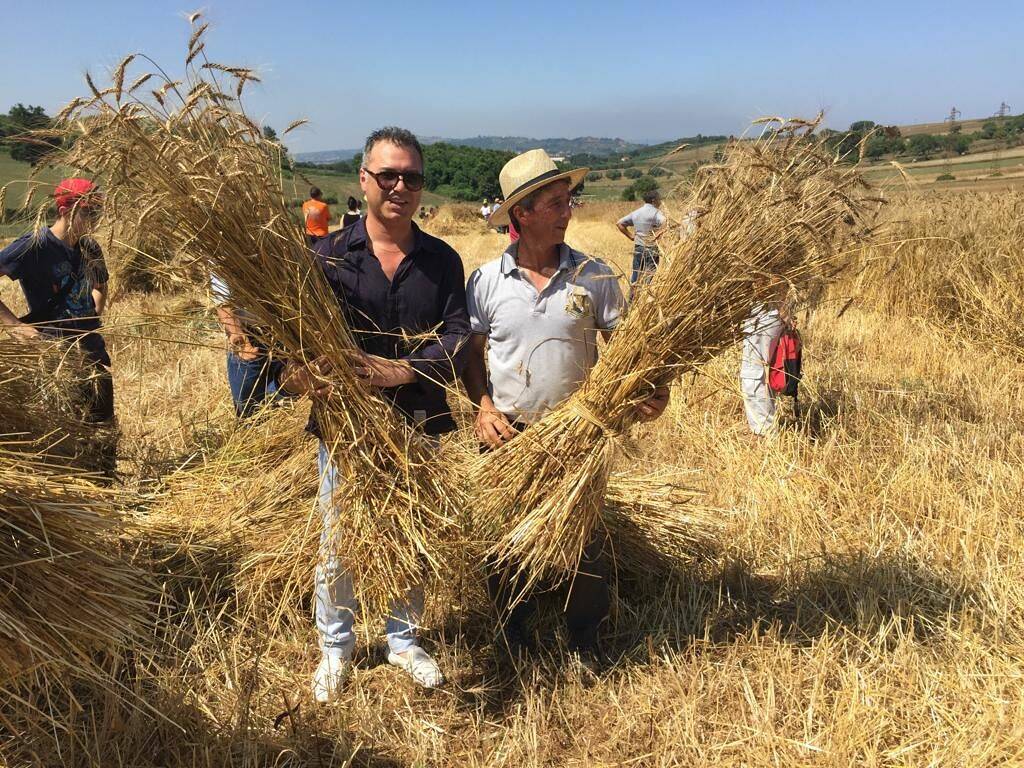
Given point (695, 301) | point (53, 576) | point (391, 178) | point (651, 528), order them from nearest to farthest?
point (53, 576) < point (695, 301) < point (391, 178) < point (651, 528)

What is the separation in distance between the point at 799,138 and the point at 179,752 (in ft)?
8.14

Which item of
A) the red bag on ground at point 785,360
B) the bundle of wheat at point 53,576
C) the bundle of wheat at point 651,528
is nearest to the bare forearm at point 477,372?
the bundle of wheat at point 651,528

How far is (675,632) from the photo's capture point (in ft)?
7.96

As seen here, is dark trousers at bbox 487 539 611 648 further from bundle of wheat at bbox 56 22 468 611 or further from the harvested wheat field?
bundle of wheat at bbox 56 22 468 611

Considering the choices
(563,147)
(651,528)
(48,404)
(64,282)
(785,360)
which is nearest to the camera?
(48,404)

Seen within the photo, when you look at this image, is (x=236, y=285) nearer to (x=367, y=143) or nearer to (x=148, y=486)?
(x=367, y=143)

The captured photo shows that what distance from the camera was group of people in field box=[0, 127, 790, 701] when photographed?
6.78ft

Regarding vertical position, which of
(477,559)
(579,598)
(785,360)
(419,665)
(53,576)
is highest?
(785,360)

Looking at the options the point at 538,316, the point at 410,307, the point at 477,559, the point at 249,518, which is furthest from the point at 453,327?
the point at 249,518

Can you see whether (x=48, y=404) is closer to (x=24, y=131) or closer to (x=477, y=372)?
(x=24, y=131)

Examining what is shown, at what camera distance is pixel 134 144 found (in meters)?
1.63

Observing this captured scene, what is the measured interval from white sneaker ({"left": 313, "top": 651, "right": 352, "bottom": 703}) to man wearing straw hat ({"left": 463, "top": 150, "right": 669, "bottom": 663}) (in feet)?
1.75

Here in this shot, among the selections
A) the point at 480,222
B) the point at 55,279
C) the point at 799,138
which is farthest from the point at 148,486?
the point at 480,222

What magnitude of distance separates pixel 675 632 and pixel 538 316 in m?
1.22
